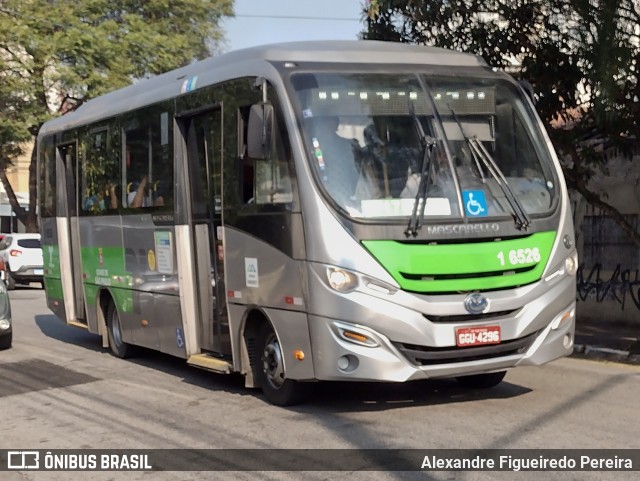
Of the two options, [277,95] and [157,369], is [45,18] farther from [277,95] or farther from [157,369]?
[277,95]

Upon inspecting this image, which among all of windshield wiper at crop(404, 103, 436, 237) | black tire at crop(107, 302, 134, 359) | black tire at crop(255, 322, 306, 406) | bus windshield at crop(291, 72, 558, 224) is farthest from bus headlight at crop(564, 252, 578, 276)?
black tire at crop(107, 302, 134, 359)

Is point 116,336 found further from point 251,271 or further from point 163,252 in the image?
point 251,271

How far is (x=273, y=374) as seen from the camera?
8.25 m

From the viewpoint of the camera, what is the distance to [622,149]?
1191cm

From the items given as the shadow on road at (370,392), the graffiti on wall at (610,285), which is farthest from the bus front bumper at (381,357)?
the graffiti on wall at (610,285)

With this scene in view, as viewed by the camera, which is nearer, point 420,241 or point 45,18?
point 420,241

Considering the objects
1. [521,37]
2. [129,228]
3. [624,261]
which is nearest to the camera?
[129,228]

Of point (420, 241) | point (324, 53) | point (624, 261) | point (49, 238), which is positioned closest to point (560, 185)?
point (420, 241)

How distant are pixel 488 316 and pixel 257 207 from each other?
7.07 ft

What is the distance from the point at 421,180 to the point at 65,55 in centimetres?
2483

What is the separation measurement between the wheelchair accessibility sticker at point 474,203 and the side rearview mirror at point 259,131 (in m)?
1.66

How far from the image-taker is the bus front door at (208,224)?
29.4ft

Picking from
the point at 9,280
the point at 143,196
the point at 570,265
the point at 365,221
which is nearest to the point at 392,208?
the point at 365,221

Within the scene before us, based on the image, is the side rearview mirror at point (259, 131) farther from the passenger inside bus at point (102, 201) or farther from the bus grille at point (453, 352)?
the passenger inside bus at point (102, 201)
